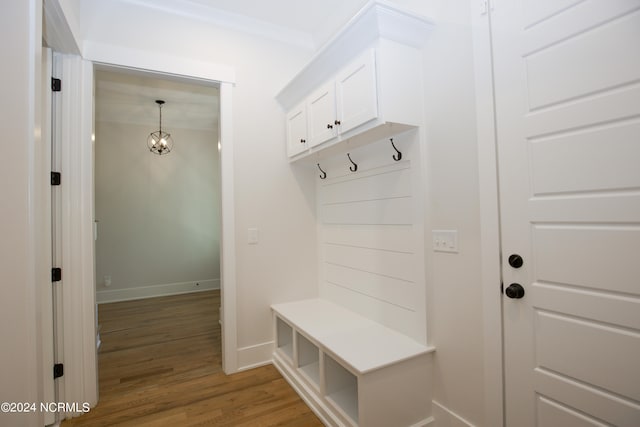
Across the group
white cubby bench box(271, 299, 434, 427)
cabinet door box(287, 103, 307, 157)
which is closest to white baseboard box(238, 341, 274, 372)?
white cubby bench box(271, 299, 434, 427)

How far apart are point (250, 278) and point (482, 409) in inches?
71.0

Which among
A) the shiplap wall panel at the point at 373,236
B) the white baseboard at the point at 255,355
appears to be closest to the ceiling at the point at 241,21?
the shiplap wall panel at the point at 373,236

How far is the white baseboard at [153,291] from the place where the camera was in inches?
184

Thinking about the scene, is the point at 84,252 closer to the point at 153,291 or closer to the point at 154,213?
the point at 154,213

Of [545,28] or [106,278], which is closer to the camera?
[545,28]

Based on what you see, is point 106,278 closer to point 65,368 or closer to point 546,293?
point 65,368

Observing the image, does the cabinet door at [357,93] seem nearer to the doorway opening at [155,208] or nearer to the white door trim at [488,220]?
the white door trim at [488,220]

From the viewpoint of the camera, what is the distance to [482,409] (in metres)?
1.52

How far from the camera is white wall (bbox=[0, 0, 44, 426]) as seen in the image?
3.41 feet

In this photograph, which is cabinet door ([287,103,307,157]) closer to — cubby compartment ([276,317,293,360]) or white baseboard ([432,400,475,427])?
cubby compartment ([276,317,293,360])

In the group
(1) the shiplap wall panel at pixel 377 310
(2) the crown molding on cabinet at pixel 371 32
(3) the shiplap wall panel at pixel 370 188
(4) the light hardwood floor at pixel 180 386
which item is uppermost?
(2) the crown molding on cabinet at pixel 371 32

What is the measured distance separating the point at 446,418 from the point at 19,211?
2.19 meters

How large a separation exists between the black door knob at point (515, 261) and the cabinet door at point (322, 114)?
4.03 feet

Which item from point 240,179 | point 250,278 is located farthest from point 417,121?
point 250,278
